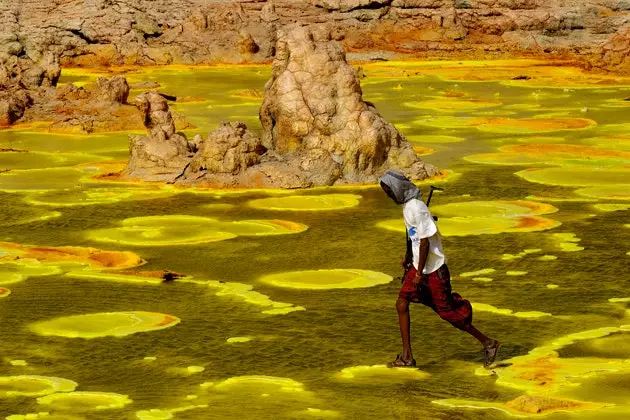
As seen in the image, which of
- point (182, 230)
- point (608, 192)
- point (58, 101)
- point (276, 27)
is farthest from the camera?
point (276, 27)

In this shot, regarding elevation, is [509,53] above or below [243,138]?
below

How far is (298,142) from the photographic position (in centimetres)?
1867

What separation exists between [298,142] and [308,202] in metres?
2.32

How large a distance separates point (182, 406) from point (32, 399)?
0.95 metres

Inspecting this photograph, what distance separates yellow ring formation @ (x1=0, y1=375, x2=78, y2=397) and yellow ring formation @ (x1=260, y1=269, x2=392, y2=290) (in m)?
3.26

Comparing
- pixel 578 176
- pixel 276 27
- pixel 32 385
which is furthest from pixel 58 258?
pixel 276 27

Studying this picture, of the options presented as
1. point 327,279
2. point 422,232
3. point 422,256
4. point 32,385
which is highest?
point 422,232

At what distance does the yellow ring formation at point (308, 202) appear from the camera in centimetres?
1614

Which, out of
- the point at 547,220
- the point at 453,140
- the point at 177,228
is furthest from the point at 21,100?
the point at 547,220

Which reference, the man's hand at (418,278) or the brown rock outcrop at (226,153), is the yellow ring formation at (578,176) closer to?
the brown rock outcrop at (226,153)

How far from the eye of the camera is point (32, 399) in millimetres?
8570

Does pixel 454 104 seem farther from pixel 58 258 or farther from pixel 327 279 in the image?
pixel 327 279

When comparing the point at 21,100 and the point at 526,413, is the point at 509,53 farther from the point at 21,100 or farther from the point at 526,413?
the point at 526,413

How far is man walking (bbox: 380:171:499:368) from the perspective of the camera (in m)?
8.70
